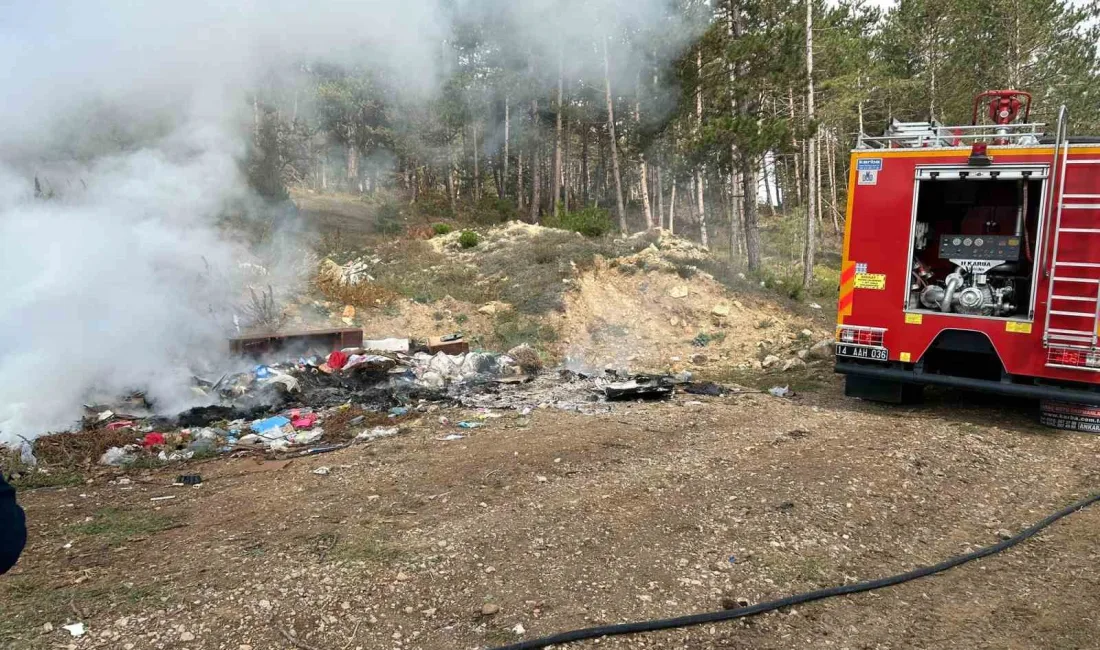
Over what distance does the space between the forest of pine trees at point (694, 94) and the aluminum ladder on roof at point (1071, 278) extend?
870 cm

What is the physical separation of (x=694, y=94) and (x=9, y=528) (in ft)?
62.7

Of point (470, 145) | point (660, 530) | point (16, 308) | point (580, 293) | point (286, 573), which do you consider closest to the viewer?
point (286, 573)

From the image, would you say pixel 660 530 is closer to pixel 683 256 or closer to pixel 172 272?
pixel 172 272

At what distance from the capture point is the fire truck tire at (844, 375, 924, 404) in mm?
7996

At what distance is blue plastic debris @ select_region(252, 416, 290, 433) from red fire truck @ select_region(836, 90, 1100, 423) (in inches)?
242

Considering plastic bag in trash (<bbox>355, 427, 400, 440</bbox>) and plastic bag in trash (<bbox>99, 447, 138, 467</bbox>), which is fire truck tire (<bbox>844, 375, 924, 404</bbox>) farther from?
plastic bag in trash (<bbox>99, 447, 138, 467</bbox>)

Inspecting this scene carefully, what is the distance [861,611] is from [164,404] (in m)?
7.35

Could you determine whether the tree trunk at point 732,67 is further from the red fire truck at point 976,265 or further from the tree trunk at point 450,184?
the tree trunk at point 450,184

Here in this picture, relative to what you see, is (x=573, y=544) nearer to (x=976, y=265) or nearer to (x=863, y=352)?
(x=863, y=352)

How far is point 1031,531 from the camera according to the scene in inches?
187

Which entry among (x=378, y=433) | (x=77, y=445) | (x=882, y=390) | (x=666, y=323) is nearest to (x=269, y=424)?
(x=378, y=433)

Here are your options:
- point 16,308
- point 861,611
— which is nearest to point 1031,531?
point 861,611

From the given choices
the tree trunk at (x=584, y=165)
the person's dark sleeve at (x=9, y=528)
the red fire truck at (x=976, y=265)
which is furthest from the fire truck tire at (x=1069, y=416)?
the tree trunk at (x=584, y=165)

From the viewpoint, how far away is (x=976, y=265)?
772 cm
